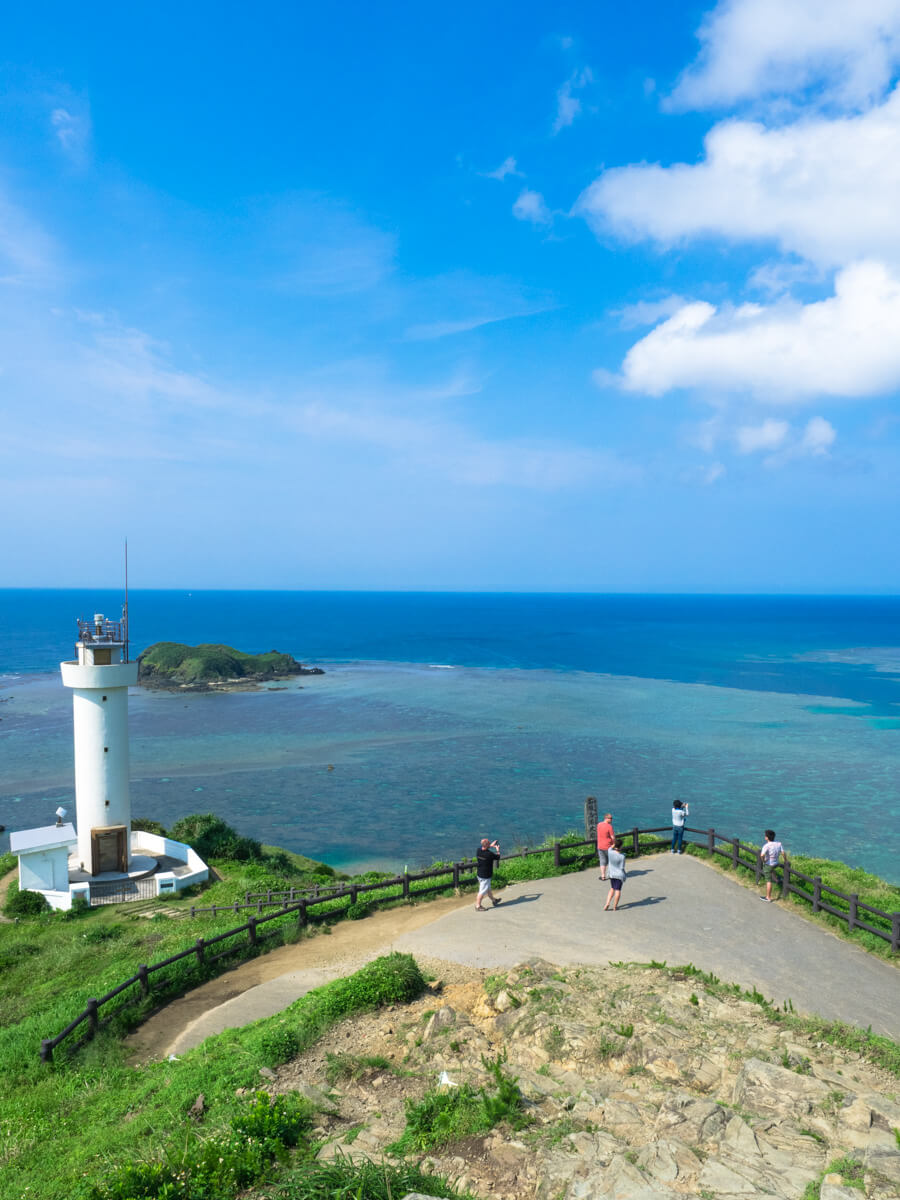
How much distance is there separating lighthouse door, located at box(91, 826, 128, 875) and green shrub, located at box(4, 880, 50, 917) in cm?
243

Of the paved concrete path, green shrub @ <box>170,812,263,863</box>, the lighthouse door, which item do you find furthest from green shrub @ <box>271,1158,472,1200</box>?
green shrub @ <box>170,812,263,863</box>

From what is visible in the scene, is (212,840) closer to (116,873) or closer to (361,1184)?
(116,873)

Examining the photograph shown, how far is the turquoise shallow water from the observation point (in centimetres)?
3997

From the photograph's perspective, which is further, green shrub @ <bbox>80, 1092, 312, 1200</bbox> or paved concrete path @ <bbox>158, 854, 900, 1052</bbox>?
paved concrete path @ <bbox>158, 854, 900, 1052</bbox>

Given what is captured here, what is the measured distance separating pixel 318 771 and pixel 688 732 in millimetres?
31508

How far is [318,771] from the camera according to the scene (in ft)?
168

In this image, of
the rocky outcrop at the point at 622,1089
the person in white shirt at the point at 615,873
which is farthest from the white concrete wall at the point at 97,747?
the person in white shirt at the point at 615,873

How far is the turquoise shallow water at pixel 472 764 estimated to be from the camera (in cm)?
3997

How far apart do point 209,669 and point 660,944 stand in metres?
85.3

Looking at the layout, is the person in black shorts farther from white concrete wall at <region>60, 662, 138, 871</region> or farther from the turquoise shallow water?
the turquoise shallow water

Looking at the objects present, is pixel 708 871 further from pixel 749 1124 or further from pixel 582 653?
pixel 582 653

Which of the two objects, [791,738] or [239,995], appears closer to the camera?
[239,995]

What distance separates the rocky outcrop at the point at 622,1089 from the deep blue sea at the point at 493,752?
2369 cm

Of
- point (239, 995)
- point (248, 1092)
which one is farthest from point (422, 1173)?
point (239, 995)
